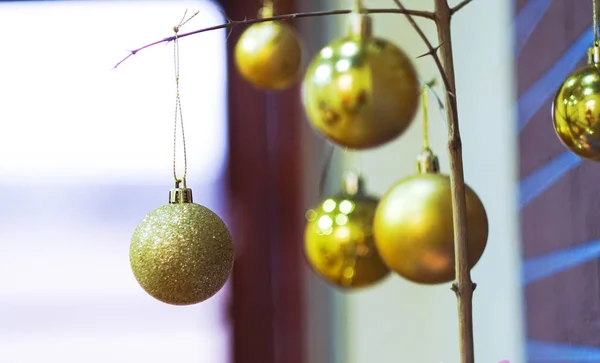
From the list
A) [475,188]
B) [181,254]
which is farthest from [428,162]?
[475,188]

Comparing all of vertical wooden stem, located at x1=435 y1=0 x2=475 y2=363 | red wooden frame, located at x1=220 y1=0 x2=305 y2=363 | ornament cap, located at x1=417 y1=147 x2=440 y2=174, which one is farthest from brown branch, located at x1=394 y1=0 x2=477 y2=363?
red wooden frame, located at x1=220 y1=0 x2=305 y2=363

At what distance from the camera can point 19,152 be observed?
1.27 meters

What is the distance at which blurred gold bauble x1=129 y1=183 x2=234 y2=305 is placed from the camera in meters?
0.48

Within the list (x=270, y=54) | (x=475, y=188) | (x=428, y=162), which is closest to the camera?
(x=428, y=162)

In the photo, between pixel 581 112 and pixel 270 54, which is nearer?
pixel 581 112

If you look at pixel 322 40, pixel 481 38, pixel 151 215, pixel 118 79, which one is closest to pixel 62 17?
pixel 118 79

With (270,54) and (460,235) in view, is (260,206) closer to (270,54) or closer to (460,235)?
(270,54)

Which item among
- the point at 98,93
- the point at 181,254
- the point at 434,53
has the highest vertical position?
the point at 98,93

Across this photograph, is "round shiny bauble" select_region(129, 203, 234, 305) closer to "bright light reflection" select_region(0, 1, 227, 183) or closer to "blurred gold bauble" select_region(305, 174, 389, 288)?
"blurred gold bauble" select_region(305, 174, 389, 288)

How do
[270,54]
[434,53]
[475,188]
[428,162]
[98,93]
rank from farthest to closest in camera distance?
[98,93], [475,188], [270,54], [428,162], [434,53]

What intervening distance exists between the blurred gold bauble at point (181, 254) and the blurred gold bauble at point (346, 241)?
193 mm

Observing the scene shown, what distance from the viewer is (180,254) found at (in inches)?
18.8

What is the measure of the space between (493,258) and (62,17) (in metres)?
0.81

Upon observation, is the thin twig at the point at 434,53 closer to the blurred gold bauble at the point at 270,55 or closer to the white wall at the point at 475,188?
the blurred gold bauble at the point at 270,55
